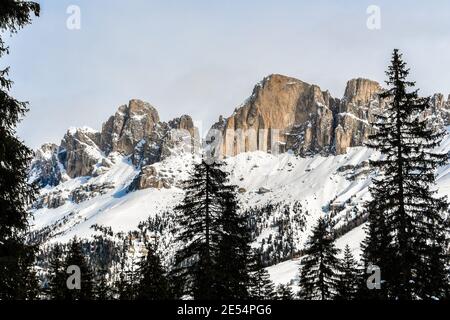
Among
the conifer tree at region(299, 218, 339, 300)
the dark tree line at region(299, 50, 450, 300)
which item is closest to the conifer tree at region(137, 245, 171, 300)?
the conifer tree at region(299, 218, 339, 300)

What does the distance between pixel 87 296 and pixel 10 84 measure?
1136 inches

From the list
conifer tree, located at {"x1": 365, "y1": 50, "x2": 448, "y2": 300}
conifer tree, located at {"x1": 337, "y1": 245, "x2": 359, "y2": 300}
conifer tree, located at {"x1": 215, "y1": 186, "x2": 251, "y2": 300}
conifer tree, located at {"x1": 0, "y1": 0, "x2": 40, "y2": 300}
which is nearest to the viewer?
conifer tree, located at {"x1": 0, "y1": 0, "x2": 40, "y2": 300}

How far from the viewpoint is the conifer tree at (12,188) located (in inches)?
568

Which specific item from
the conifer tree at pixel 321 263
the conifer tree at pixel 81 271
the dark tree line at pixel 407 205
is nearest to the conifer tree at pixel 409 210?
the dark tree line at pixel 407 205

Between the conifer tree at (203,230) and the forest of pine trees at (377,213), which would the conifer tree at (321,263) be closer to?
the forest of pine trees at (377,213)

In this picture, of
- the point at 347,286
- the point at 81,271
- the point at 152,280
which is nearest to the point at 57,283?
the point at 81,271

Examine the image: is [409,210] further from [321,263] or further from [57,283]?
[57,283]

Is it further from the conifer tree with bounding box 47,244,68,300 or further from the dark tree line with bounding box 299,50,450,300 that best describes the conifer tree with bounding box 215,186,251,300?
the conifer tree with bounding box 47,244,68,300

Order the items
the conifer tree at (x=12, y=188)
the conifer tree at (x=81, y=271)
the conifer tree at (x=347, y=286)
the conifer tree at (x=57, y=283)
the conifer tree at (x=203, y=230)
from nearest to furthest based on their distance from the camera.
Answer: the conifer tree at (x=12, y=188)
the conifer tree at (x=203, y=230)
the conifer tree at (x=347, y=286)
the conifer tree at (x=57, y=283)
the conifer tree at (x=81, y=271)

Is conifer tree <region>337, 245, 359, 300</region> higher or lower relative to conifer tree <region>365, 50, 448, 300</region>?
lower

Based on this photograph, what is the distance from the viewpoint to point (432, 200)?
2473 cm

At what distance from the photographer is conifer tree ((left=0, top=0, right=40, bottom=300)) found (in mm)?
14422

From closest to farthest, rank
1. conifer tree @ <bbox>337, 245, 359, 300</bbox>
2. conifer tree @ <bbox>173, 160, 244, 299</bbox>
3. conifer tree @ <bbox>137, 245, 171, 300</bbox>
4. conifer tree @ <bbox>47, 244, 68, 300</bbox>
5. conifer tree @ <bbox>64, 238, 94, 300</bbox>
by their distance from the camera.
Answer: conifer tree @ <bbox>173, 160, 244, 299</bbox>
conifer tree @ <bbox>337, 245, 359, 300</bbox>
conifer tree @ <bbox>47, 244, 68, 300</bbox>
conifer tree @ <bbox>137, 245, 171, 300</bbox>
conifer tree @ <bbox>64, 238, 94, 300</bbox>
